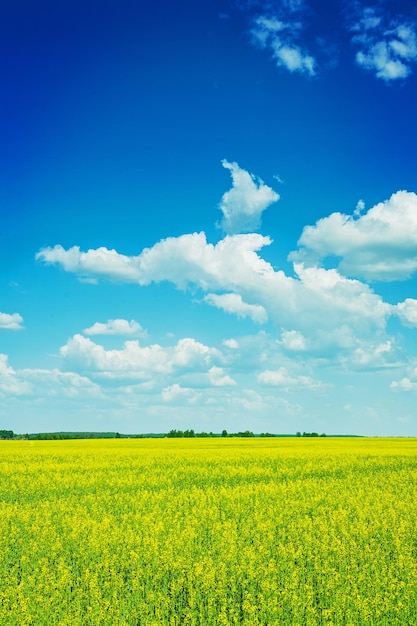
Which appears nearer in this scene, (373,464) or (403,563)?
(403,563)

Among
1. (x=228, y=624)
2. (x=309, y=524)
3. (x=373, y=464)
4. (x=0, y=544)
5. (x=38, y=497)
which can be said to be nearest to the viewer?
(x=228, y=624)

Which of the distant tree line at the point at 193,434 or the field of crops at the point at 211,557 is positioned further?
the distant tree line at the point at 193,434

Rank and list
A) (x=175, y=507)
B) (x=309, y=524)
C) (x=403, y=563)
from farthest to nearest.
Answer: (x=175, y=507) < (x=309, y=524) < (x=403, y=563)

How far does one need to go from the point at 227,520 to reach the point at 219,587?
4.40 meters

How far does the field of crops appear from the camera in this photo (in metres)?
7.66

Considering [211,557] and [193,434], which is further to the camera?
[193,434]

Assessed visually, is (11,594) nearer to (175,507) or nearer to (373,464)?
(175,507)

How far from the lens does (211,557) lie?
9.96m

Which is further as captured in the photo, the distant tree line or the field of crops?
the distant tree line

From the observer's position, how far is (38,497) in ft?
56.6

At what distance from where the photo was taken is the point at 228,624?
7.05 meters

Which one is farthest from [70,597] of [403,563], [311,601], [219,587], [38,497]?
[38,497]

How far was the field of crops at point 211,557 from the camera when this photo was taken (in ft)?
25.1

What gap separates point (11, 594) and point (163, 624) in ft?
8.60
